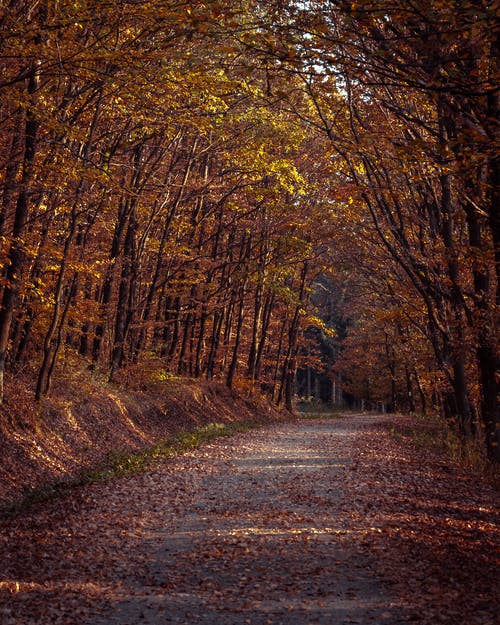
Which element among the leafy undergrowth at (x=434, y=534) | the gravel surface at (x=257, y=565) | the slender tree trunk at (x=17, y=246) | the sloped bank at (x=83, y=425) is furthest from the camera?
the slender tree trunk at (x=17, y=246)

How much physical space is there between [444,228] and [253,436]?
10663 mm

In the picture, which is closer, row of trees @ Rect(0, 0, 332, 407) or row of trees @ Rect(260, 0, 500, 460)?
row of trees @ Rect(260, 0, 500, 460)

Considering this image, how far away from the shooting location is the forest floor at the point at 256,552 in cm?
549

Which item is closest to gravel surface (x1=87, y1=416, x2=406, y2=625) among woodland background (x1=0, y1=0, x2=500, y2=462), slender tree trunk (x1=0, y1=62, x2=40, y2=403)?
woodland background (x1=0, y1=0, x2=500, y2=462)

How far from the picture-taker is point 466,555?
7.08 meters

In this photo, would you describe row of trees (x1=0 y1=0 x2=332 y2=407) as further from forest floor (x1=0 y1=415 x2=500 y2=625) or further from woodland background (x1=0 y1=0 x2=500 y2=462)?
forest floor (x1=0 y1=415 x2=500 y2=625)

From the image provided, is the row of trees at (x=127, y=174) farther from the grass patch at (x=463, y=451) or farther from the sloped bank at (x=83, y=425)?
the grass patch at (x=463, y=451)

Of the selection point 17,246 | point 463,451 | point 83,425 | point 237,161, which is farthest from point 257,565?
point 237,161

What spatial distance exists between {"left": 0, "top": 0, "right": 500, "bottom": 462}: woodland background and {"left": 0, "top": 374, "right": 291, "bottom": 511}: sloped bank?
15.0 inches

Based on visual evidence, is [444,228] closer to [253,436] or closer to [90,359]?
[253,436]

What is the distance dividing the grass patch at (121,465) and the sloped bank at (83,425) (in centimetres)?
9

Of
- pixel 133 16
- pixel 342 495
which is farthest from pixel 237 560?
pixel 133 16

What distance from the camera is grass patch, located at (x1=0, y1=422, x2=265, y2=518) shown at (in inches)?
378

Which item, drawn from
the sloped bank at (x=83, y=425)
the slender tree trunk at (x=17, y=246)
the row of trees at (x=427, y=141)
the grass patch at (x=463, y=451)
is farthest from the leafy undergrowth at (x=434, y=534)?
the slender tree trunk at (x=17, y=246)
